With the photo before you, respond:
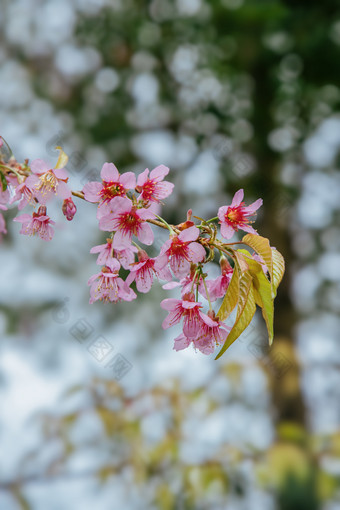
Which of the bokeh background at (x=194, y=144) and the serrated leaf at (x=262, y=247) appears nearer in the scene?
the serrated leaf at (x=262, y=247)

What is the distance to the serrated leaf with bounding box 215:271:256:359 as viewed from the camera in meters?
0.35

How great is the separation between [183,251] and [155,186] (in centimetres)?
7

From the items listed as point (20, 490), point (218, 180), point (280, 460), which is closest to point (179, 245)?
point (280, 460)

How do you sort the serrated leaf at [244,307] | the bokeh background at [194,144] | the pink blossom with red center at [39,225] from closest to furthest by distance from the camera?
the serrated leaf at [244,307]
the pink blossom with red center at [39,225]
the bokeh background at [194,144]

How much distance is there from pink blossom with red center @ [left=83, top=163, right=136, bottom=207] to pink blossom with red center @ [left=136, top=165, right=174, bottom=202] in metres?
0.01

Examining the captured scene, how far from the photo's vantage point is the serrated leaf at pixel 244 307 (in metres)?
0.35

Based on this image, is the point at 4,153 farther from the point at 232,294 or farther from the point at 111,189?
the point at 232,294

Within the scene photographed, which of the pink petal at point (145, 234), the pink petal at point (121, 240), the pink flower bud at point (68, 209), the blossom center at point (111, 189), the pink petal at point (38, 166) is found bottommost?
the pink petal at point (145, 234)

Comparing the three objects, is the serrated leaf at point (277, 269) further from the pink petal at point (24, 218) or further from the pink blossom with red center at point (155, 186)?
the pink petal at point (24, 218)

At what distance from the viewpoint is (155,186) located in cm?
43

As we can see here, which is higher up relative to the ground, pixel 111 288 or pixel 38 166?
pixel 38 166

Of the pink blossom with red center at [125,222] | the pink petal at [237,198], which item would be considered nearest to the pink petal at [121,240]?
the pink blossom with red center at [125,222]

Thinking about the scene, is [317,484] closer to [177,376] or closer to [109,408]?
[177,376]

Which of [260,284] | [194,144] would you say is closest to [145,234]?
[260,284]
